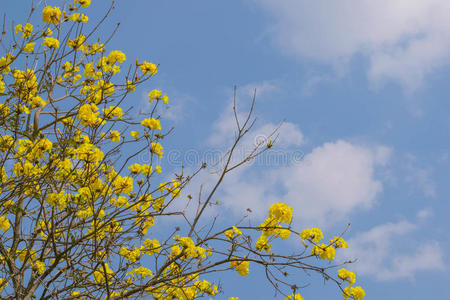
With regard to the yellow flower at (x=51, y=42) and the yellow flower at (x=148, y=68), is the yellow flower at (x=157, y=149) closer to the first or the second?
the yellow flower at (x=148, y=68)

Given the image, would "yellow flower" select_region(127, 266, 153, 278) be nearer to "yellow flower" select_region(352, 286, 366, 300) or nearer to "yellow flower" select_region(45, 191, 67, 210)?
"yellow flower" select_region(45, 191, 67, 210)

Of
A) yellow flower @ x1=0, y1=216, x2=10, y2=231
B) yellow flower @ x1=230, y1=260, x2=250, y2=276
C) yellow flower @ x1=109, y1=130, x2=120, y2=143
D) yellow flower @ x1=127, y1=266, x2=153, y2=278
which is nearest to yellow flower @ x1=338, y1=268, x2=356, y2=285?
yellow flower @ x1=230, y1=260, x2=250, y2=276

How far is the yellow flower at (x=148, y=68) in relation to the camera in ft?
13.1

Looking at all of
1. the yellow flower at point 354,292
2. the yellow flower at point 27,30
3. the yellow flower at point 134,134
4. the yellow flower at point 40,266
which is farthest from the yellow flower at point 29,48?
the yellow flower at point 354,292

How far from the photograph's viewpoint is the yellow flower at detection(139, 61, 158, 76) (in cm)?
399

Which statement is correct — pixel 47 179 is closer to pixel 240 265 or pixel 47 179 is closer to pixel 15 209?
pixel 15 209

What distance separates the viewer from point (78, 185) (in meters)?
3.51

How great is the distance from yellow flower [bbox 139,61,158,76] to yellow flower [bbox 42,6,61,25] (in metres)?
0.99

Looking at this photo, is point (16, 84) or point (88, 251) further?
point (16, 84)

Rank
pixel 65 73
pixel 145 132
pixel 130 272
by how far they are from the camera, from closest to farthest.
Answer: pixel 145 132 → pixel 130 272 → pixel 65 73

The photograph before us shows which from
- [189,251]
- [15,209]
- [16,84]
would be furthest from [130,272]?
[16,84]

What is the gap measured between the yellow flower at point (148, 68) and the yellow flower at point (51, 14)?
→ 987mm

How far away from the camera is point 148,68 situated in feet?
13.1

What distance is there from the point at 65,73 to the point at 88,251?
2243 millimetres
